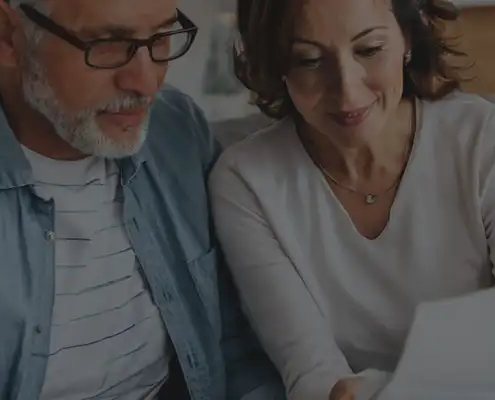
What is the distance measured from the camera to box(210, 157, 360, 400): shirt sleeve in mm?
1176

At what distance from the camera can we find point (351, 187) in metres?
1.28

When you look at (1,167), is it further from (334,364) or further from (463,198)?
(463,198)

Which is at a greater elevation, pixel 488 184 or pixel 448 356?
pixel 488 184

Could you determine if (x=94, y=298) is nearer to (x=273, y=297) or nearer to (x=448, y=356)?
(x=273, y=297)

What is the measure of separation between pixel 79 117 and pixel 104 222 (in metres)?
0.16

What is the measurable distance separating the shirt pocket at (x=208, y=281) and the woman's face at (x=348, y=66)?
0.84 feet

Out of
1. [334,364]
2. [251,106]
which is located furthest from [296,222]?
[251,106]

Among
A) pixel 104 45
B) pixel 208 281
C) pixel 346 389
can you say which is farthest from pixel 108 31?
pixel 346 389

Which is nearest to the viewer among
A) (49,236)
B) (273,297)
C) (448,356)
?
(448,356)

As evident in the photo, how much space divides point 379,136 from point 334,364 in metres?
0.33

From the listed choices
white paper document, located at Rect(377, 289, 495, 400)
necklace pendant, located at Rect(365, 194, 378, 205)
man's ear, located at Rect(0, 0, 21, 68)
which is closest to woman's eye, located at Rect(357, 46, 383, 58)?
necklace pendant, located at Rect(365, 194, 378, 205)

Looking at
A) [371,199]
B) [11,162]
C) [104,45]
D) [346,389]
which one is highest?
[104,45]

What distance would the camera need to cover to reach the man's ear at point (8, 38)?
112cm

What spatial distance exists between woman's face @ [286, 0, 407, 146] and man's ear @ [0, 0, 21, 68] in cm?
36
